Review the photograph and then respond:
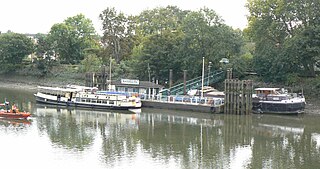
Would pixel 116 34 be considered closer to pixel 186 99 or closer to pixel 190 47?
pixel 190 47

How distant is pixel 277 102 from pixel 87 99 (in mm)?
23586

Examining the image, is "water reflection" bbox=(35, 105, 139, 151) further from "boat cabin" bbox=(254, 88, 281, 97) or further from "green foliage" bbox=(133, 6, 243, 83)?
"green foliage" bbox=(133, 6, 243, 83)

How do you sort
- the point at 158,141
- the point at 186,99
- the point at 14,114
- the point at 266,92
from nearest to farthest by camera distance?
the point at 158,141, the point at 14,114, the point at 266,92, the point at 186,99

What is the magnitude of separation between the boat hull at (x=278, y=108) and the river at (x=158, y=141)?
4.21 feet

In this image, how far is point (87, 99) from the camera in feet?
195

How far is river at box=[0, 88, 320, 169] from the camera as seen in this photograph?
31.4 m

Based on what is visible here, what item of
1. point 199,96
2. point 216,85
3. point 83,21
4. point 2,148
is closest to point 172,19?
point 83,21

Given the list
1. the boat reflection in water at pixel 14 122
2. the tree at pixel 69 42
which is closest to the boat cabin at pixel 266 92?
the boat reflection in water at pixel 14 122

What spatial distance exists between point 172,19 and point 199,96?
3923 centimetres

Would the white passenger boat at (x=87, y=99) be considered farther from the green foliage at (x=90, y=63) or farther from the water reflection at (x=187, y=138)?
the green foliage at (x=90, y=63)

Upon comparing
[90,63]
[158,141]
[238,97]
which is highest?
[90,63]

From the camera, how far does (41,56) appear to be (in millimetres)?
94312

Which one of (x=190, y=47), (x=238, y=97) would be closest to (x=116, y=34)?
(x=190, y=47)

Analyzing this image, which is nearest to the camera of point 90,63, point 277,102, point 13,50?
point 277,102
